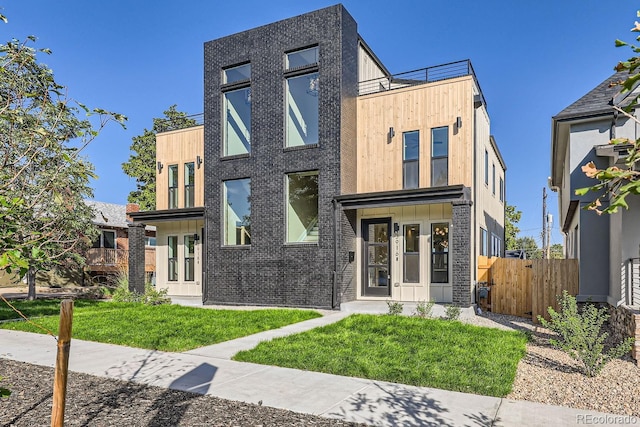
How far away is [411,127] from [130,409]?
10.7 metres

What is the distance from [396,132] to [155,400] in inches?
409

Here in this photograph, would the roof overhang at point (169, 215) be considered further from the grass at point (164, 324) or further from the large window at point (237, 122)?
the grass at point (164, 324)

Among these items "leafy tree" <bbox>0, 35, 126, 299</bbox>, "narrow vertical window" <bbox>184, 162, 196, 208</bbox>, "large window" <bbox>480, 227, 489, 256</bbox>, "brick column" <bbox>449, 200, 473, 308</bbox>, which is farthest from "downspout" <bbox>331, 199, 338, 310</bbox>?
"leafy tree" <bbox>0, 35, 126, 299</bbox>

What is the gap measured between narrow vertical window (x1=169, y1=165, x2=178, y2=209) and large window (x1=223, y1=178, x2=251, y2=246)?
3564 mm

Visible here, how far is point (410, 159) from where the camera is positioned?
12961 mm

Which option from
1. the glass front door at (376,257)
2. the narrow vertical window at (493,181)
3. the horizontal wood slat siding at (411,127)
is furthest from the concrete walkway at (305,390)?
the narrow vertical window at (493,181)

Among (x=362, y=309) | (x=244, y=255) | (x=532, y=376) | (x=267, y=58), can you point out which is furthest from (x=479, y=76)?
(x=532, y=376)

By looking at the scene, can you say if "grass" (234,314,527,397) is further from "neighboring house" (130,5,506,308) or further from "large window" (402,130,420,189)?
"large window" (402,130,420,189)

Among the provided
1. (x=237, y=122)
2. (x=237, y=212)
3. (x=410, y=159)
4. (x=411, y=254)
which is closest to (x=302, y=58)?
(x=237, y=122)

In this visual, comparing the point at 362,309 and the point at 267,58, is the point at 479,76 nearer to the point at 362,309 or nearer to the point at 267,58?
the point at 267,58

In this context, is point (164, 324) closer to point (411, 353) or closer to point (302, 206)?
point (302, 206)

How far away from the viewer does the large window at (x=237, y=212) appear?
14172mm

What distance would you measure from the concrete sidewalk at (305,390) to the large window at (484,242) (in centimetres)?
1020

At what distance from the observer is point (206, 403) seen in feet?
15.2
